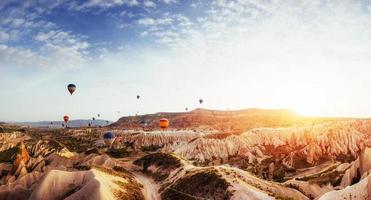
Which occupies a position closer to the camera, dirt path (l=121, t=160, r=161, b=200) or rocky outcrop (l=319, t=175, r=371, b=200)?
rocky outcrop (l=319, t=175, r=371, b=200)

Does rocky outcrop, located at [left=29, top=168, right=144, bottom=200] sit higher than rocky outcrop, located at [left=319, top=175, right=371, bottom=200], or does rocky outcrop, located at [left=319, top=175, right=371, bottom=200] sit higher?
rocky outcrop, located at [left=319, top=175, right=371, bottom=200]

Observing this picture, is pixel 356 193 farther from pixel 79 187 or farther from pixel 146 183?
pixel 146 183

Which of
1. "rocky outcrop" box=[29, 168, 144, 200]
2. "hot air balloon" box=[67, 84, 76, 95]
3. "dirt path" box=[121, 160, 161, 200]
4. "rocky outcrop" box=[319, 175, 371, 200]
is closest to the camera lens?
"rocky outcrop" box=[319, 175, 371, 200]

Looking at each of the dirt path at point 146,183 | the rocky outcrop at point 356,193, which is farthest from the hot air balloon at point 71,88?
the rocky outcrop at point 356,193

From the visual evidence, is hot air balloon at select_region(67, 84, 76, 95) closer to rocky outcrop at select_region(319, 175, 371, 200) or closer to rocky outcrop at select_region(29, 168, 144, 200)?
rocky outcrop at select_region(29, 168, 144, 200)

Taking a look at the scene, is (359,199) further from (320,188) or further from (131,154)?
(131,154)

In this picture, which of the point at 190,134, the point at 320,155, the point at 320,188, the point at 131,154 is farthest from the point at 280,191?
the point at 190,134

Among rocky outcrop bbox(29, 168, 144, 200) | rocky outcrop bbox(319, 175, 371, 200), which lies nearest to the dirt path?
rocky outcrop bbox(29, 168, 144, 200)

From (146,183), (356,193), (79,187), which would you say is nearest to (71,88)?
(146,183)

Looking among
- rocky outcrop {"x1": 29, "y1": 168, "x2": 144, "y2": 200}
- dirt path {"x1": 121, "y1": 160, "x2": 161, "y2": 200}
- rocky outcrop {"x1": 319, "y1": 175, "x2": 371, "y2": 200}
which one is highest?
rocky outcrop {"x1": 319, "y1": 175, "x2": 371, "y2": 200}
